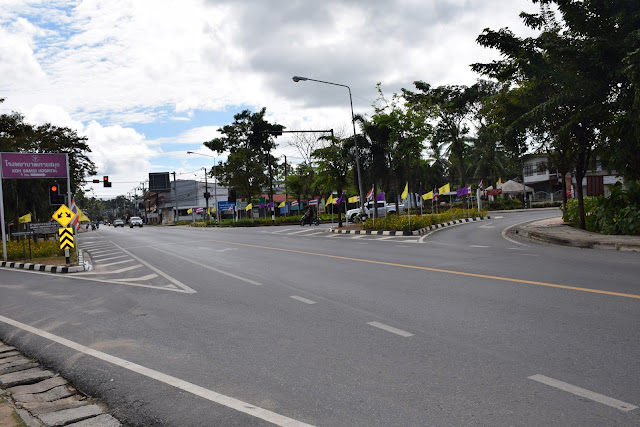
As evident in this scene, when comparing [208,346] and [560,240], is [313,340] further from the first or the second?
[560,240]

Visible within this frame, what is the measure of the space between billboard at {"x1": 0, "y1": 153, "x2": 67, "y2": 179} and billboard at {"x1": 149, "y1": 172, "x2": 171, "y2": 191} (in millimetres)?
54991

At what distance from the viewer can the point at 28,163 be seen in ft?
64.6

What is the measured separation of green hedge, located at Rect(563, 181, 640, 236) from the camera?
52.0 ft

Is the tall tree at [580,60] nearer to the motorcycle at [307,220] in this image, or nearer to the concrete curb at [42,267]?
the concrete curb at [42,267]

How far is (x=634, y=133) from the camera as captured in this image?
14.1 m

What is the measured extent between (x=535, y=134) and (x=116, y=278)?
16.5m

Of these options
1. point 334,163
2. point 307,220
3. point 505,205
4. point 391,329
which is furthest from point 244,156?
point 391,329

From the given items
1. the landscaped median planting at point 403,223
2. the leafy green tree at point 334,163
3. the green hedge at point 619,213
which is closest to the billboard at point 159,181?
the leafy green tree at point 334,163

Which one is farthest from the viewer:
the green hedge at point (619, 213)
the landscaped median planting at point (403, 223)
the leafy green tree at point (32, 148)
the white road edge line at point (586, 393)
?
the leafy green tree at point (32, 148)

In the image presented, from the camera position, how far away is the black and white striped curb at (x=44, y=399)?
3.78m

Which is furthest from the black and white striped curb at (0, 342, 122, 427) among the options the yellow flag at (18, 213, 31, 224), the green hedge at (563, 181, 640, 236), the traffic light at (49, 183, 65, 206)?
the yellow flag at (18, 213, 31, 224)

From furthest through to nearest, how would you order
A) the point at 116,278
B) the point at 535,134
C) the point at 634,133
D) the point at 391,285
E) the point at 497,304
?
the point at 535,134, the point at 634,133, the point at 116,278, the point at 391,285, the point at 497,304

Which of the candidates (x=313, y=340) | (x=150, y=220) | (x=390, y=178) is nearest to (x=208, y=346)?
(x=313, y=340)

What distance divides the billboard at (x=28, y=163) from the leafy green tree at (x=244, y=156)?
31848mm
